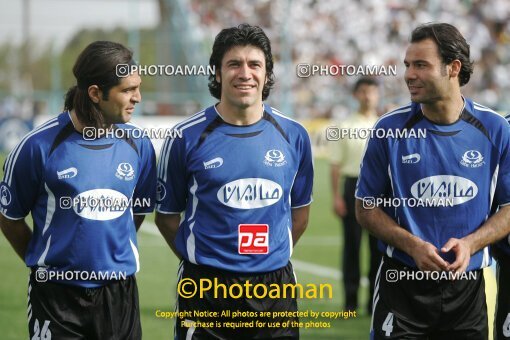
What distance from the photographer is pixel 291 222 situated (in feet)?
16.3

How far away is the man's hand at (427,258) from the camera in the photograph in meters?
4.38

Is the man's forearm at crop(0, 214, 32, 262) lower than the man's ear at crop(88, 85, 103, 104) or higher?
lower

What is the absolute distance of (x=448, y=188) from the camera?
460cm

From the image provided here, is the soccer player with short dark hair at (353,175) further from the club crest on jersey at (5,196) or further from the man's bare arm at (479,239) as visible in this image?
the club crest on jersey at (5,196)

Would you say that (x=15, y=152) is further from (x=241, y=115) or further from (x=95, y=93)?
(x=241, y=115)

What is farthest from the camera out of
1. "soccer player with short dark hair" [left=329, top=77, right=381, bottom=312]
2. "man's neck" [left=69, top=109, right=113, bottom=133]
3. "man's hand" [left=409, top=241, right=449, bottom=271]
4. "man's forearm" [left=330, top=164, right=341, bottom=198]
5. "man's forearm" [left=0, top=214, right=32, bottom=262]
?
"man's forearm" [left=330, top=164, right=341, bottom=198]

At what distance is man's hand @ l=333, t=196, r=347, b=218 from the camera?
9233mm

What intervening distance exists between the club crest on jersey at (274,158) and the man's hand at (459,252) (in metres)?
0.91

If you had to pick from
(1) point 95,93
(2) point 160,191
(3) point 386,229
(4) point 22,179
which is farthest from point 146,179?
(3) point 386,229

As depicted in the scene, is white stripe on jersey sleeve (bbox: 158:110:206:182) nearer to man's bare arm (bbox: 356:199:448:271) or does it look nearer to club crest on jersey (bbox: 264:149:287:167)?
club crest on jersey (bbox: 264:149:287:167)

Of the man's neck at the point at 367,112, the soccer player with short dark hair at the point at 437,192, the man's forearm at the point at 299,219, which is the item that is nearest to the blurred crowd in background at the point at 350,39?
the man's neck at the point at 367,112

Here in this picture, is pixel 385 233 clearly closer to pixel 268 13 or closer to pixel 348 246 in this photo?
pixel 348 246

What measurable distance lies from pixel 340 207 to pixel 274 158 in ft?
15.9

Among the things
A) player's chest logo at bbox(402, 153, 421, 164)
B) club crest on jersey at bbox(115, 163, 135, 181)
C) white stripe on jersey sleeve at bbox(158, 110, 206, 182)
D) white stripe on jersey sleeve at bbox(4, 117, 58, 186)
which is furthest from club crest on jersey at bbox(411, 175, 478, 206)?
white stripe on jersey sleeve at bbox(4, 117, 58, 186)
